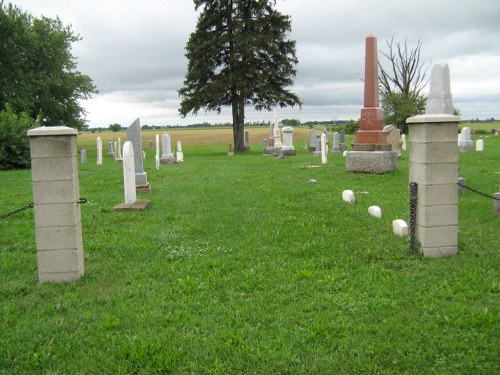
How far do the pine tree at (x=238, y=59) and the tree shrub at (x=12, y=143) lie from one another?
12.7m

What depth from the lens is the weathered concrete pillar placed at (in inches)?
220

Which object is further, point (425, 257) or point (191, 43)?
point (191, 43)

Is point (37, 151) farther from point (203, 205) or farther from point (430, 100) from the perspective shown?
point (430, 100)

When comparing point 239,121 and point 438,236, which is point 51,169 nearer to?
point 438,236

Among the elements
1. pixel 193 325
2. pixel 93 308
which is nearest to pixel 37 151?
pixel 93 308

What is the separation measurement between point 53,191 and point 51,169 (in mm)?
242

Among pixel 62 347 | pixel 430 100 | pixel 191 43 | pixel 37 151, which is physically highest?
pixel 191 43

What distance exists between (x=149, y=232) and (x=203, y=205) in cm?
253

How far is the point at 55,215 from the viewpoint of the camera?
5.10 meters

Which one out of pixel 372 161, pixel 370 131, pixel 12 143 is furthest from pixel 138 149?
pixel 12 143

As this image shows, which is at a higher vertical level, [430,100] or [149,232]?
[430,100]

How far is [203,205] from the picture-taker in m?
9.74

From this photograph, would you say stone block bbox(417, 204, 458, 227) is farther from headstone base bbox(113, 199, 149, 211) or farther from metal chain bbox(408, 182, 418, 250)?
headstone base bbox(113, 199, 149, 211)

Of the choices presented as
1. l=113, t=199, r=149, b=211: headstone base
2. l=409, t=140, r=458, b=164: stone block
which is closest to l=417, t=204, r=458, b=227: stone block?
l=409, t=140, r=458, b=164: stone block
